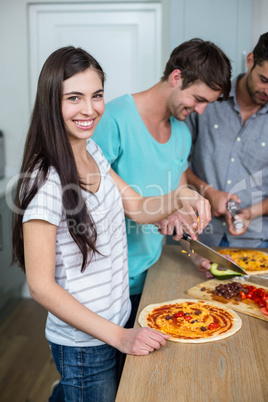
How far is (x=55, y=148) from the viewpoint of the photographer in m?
1.19

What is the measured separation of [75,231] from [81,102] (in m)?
0.34

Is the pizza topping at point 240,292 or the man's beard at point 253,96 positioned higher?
the man's beard at point 253,96

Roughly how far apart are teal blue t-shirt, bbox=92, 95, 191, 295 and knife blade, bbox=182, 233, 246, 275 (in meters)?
0.17

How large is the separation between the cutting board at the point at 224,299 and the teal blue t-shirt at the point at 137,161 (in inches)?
10.2

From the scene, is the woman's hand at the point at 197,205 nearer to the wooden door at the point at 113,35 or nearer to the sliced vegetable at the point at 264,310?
the sliced vegetable at the point at 264,310

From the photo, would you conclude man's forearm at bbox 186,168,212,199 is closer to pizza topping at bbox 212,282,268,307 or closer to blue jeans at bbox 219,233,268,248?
blue jeans at bbox 219,233,268,248

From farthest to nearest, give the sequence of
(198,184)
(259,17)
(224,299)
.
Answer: (259,17)
(198,184)
(224,299)

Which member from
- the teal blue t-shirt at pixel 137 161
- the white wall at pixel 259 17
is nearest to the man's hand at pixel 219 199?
the teal blue t-shirt at pixel 137 161

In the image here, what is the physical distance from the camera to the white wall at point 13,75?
343cm

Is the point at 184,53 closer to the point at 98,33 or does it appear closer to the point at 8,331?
the point at 98,33

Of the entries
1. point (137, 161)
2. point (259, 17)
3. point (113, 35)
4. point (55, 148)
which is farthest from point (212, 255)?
point (113, 35)

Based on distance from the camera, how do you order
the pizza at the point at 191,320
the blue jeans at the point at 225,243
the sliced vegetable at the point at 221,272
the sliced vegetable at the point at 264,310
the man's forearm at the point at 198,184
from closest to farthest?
the pizza at the point at 191,320 < the sliced vegetable at the point at 264,310 < the sliced vegetable at the point at 221,272 < the man's forearm at the point at 198,184 < the blue jeans at the point at 225,243

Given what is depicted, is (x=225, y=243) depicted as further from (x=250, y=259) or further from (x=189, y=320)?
(x=189, y=320)

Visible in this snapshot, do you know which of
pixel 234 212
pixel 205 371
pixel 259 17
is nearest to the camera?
pixel 205 371
